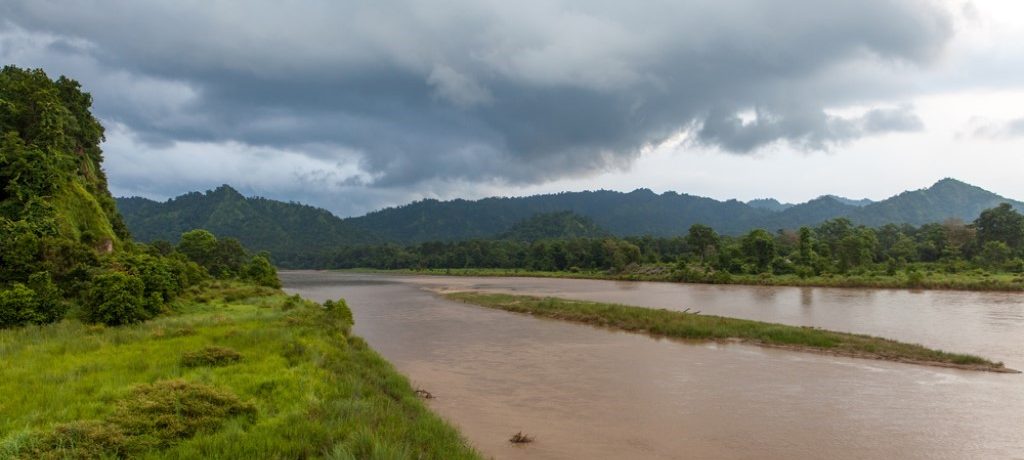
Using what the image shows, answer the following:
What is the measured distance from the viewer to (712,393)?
1964cm

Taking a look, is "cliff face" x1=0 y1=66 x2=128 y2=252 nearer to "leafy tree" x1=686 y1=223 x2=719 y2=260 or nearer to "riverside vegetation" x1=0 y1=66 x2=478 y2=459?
"riverside vegetation" x1=0 y1=66 x2=478 y2=459

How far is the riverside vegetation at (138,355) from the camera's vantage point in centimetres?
918

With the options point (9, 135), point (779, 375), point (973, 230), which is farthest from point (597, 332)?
point (973, 230)

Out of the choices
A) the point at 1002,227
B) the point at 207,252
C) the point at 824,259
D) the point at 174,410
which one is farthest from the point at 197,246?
the point at 1002,227

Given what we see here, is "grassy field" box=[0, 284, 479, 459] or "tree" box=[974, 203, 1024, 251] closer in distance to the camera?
"grassy field" box=[0, 284, 479, 459]

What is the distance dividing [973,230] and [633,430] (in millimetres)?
124902

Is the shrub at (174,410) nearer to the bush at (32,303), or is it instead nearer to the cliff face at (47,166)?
the bush at (32,303)

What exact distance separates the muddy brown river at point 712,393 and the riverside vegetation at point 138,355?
374cm

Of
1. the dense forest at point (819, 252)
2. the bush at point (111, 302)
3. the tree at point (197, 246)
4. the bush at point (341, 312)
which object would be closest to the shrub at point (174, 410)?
the bush at point (111, 302)

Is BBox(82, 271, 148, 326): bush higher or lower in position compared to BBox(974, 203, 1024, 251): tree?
lower

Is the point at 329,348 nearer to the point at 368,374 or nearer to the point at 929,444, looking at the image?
the point at 368,374

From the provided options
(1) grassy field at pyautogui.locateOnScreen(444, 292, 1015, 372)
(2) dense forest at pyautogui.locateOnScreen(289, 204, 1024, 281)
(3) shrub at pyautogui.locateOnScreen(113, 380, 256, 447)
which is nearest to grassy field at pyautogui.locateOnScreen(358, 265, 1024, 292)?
(2) dense forest at pyautogui.locateOnScreen(289, 204, 1024, 281)

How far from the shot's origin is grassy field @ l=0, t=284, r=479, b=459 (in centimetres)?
877

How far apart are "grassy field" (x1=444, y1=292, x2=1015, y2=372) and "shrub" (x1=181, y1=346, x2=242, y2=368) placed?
2614cm
